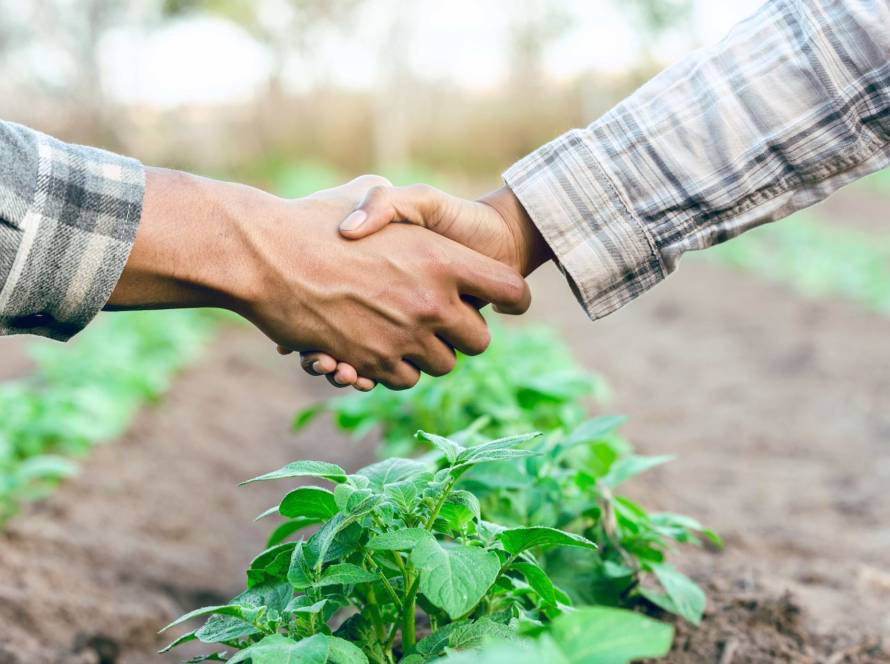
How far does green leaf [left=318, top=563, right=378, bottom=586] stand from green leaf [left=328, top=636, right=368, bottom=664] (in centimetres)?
7

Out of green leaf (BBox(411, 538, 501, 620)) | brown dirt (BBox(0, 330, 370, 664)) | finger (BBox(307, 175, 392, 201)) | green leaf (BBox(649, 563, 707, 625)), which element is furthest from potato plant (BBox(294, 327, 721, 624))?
brown dirt (BBox(0, 330, 370, 664))

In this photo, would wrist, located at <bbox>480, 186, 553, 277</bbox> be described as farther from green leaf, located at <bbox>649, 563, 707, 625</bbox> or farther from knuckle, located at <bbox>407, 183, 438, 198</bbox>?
green leaf, located at <bbox>649, 563, 707, 625</bbox>

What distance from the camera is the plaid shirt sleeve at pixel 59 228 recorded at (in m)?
1.75

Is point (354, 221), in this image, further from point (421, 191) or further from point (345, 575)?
point (345, 575)

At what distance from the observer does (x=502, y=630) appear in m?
1.24

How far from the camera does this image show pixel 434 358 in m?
2.43

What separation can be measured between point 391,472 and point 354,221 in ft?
3.11

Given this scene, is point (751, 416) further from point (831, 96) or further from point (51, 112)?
point (51, 112)

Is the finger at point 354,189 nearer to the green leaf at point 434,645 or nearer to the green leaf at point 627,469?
the green leaf at point 627,469

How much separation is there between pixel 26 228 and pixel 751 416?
12.5ft

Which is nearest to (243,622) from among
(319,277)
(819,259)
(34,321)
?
(34,321)

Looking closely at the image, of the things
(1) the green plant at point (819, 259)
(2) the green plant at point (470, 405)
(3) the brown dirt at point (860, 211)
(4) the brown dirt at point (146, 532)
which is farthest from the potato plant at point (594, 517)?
(3) the brown dirt at point (860, 211)

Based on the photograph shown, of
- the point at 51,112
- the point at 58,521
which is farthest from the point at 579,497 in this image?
the point at 51,112

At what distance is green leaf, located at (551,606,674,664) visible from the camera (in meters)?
0.78
